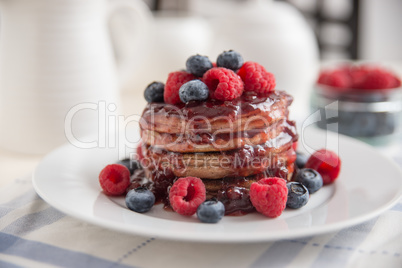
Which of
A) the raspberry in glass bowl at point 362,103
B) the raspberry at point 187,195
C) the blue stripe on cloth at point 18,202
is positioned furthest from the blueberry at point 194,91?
the raspberry in glass bowl at point 362,103

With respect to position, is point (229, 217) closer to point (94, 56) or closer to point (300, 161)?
point (300, 161)

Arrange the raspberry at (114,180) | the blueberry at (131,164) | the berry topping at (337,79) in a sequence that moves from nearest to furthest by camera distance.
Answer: the raspberry at (114,180)
the blueberry at (131,164)
the berry topping at (337,79)

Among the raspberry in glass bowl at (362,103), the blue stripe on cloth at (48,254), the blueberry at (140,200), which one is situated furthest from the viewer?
the raspberry in glass bowl at (362,103)

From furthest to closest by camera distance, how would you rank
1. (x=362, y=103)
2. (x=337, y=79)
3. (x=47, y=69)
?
1. (x=337, y=79)
2. (x=362, y=103)
3. (x=47, y=69)

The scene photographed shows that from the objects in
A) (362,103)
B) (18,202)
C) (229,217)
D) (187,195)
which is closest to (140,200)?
(187,195)

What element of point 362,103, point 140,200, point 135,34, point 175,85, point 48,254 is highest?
point 135,34

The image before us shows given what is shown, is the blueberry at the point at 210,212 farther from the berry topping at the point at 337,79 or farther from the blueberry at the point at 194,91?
the berry topping at the point at 337,79
